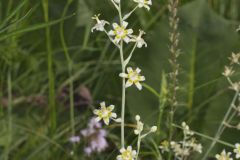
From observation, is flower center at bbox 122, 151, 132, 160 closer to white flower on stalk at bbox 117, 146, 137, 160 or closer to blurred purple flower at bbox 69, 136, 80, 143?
white flower on stalk at bbox 117, 146, 137, 160

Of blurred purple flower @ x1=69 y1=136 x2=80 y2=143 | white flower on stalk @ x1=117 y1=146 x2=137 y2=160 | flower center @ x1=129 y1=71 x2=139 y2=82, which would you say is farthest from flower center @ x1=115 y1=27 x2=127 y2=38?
blurred purple flower @ x1=69 y1=136 x2=80 y2=143

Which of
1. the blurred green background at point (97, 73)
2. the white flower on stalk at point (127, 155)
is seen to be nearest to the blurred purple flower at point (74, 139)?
the blurred green background at point (97, 73)

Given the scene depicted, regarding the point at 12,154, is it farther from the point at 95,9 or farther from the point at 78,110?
the point at 95,9

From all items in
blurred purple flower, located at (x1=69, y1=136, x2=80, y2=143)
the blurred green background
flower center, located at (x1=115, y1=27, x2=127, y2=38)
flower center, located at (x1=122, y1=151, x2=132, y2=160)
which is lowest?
flower center, located at (x1=122, y1=151, x2=132, y2=160)

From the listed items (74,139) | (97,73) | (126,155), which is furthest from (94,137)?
(126,155)

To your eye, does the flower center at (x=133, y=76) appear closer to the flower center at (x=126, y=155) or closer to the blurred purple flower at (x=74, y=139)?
the flower center at (x=126, y=155)

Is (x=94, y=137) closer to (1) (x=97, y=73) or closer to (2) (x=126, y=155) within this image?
(1) (x=97, y=73)
